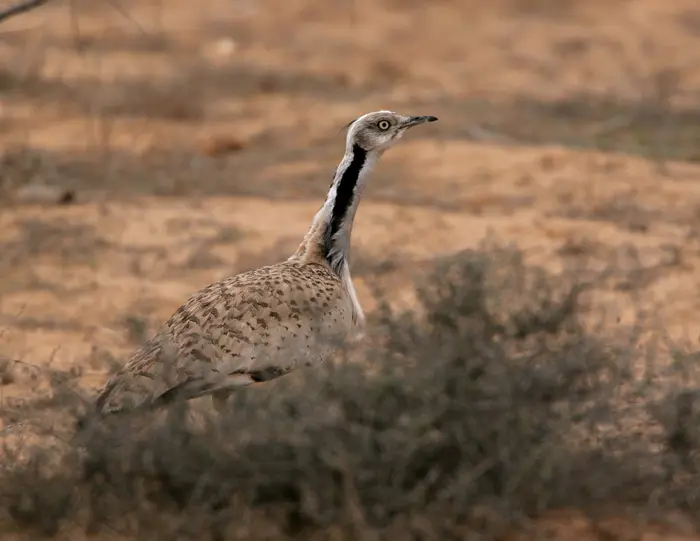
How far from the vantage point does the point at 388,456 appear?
11.4ft

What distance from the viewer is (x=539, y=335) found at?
396 cm

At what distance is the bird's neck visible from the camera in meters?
4.81

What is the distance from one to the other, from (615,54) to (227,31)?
133 inches

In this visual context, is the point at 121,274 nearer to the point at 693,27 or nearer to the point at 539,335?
the point at 539,335

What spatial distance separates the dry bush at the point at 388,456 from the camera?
347cm

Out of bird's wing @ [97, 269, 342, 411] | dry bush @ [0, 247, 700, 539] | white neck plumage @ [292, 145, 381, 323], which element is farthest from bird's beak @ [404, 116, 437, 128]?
dry bush @ [0, 247, 700, 539]

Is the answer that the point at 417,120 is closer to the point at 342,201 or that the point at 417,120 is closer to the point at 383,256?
the point at 342,201

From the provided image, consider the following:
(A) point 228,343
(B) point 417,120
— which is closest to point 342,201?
(B) point 417,120

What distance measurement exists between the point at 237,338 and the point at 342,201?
30.5 inches

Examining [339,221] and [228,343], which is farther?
[339,221]

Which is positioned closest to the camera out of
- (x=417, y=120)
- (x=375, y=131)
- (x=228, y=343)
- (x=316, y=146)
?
(x=228, y=343)

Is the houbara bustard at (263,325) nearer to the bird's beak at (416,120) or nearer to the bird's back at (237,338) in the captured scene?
the bird's back at (237,338)

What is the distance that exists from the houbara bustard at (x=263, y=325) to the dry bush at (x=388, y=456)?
9.1 inches

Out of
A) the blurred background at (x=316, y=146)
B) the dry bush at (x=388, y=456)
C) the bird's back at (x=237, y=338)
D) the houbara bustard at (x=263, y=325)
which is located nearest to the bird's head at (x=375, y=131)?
the houbara bustard at (x=263, y=325)
